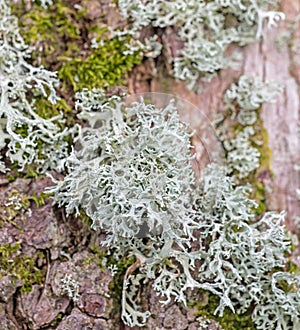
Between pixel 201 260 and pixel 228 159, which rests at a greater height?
pixel 228 159

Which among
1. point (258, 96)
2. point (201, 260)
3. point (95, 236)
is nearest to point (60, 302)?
point (95, 236)

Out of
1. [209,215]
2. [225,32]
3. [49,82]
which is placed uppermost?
[225,32]

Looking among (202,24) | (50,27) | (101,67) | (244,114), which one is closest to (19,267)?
(101,67)

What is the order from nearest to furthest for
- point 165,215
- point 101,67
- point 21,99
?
point 165,215, point 21,99, point 101,67

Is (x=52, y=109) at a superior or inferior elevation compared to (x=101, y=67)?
inferior

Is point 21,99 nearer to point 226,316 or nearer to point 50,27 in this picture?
point 50,27

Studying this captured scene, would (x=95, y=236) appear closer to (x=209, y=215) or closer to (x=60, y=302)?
(x=60, y=302)
